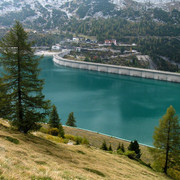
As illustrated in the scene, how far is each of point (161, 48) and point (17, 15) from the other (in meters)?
149

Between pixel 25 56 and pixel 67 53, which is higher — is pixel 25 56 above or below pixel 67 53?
above

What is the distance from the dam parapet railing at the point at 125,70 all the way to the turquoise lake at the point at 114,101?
2.01 metres

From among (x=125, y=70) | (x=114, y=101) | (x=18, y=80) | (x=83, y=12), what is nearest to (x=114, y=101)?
(x=114, y=101)

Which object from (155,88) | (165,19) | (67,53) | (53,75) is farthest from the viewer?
(165,19)

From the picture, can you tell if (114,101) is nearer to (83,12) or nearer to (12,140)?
(12,140)

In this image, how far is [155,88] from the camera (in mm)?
53625

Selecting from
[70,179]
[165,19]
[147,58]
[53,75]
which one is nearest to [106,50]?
[147,58]

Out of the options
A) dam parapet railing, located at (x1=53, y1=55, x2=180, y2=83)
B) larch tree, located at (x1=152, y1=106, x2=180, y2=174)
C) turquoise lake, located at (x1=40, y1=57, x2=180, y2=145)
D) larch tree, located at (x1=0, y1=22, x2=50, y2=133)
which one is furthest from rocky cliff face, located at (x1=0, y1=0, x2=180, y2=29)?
larch tree, located at (x1=0, y1=22, x2=50, y2=133)

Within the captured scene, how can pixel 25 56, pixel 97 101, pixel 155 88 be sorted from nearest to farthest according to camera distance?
pixel 25 56 → pixel 97 101 → pixel 155 88

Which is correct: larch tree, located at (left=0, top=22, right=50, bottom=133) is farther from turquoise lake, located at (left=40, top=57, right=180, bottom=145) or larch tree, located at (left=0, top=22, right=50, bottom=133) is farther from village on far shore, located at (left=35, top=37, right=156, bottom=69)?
village on far shore, located at (left=35, top=37, right=156, bottom=69)

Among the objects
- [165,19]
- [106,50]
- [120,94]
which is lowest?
[120,94]

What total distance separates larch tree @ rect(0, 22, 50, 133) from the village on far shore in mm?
69946

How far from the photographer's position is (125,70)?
68750mm

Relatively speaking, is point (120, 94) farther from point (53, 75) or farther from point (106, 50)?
point (106, 50)
